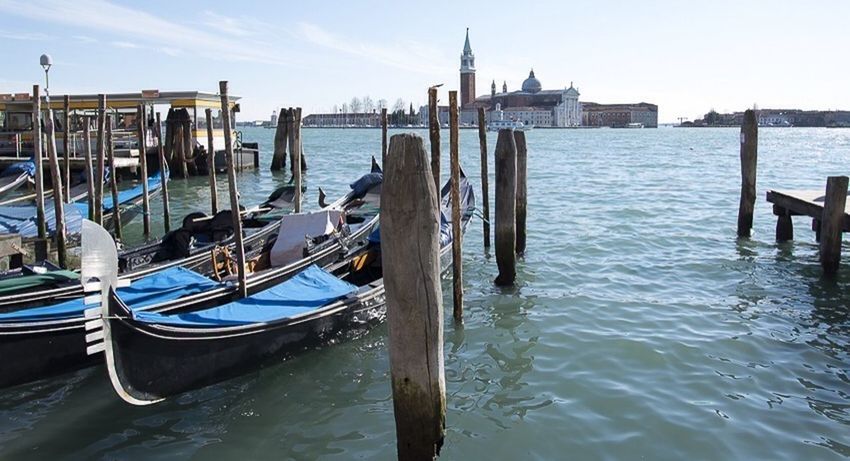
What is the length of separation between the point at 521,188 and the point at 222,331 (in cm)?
544

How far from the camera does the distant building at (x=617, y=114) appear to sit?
13550cm

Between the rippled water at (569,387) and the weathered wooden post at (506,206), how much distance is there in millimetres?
272

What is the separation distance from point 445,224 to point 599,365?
371cm

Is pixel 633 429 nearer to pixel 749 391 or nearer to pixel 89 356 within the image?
pixel 749 391

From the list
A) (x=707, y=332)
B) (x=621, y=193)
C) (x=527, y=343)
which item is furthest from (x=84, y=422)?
(x=621, y=193)

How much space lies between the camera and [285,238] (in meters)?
8.19

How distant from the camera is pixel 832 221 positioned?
7.95 m

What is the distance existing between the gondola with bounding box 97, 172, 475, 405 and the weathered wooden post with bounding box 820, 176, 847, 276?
4981 mm

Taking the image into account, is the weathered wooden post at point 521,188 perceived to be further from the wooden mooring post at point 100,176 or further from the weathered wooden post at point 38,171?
the weathered wooden post at point 38,171

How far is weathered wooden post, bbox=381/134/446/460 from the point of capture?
3604 mm

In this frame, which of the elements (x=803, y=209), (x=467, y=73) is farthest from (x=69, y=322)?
(x=467, y=73)

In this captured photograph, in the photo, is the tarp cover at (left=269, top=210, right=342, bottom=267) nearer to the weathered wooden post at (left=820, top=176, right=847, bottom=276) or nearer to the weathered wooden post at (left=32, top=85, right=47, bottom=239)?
the weathered wooden post at (left=32, top=85, right=47, bottom=239)

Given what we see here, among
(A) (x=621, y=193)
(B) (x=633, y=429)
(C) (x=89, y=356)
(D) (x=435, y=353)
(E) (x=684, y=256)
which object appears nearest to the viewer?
(D) (x=435, y=353)

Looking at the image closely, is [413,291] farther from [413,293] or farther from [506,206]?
[506,206]
